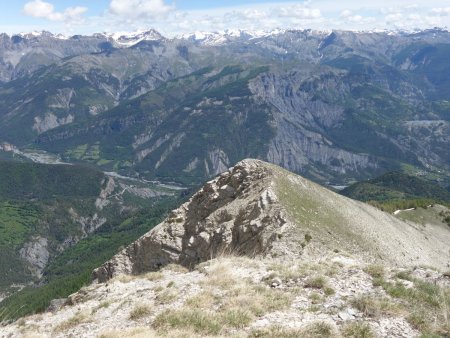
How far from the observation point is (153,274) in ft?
131

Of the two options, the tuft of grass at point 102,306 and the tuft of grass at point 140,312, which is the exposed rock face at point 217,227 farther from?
the tuft of grass at point 140,312

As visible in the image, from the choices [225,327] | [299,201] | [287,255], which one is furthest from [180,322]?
[299,201]

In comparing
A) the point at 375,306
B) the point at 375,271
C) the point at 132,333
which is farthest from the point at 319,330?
the point at 132,333

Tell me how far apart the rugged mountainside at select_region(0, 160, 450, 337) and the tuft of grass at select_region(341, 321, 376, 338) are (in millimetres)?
63

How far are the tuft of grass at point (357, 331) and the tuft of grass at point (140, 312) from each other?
471 inches

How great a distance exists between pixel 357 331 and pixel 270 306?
5.47m

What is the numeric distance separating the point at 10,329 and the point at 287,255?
25.5 metres

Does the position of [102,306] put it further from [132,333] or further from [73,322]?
[132,333]

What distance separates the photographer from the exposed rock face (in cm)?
5291

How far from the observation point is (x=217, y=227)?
58062 mm

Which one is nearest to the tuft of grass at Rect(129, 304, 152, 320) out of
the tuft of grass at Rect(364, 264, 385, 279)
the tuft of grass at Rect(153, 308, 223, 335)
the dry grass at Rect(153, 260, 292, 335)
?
the tuft of grass at Rect(153, 308, 223, 335)

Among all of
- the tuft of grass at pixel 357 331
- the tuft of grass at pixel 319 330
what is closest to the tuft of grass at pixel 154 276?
the tuft of grass at pixel 319 330

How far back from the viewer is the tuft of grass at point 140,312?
2795 centimetres

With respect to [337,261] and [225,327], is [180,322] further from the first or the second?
[337,261]
